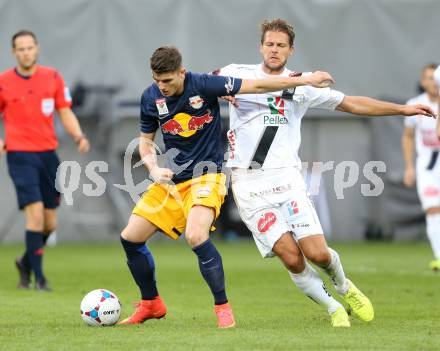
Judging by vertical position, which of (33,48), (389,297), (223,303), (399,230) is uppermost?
(33,48)

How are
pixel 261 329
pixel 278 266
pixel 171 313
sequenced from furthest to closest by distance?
pixel 278 266 → pixel 171 313 → pixel 261 329

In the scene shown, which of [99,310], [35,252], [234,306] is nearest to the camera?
[99,310]

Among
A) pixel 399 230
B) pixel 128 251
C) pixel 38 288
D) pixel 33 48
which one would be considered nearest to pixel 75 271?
pixel 38 288

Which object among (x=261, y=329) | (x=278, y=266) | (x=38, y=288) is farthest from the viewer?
(x=278, y=266)

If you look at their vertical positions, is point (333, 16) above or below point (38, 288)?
above

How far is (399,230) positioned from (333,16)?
13.2 feet

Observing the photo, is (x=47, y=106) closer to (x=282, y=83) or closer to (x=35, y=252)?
(x=35, y=252)

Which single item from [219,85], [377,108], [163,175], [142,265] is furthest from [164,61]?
[377,108]

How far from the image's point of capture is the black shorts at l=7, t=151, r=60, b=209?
11.2 meters

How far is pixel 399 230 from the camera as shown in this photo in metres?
19.2

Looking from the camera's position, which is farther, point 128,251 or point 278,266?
point 278,266

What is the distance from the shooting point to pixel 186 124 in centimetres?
789

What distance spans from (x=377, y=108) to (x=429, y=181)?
18.9 ft

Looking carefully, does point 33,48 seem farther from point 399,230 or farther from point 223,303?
point 399,230
